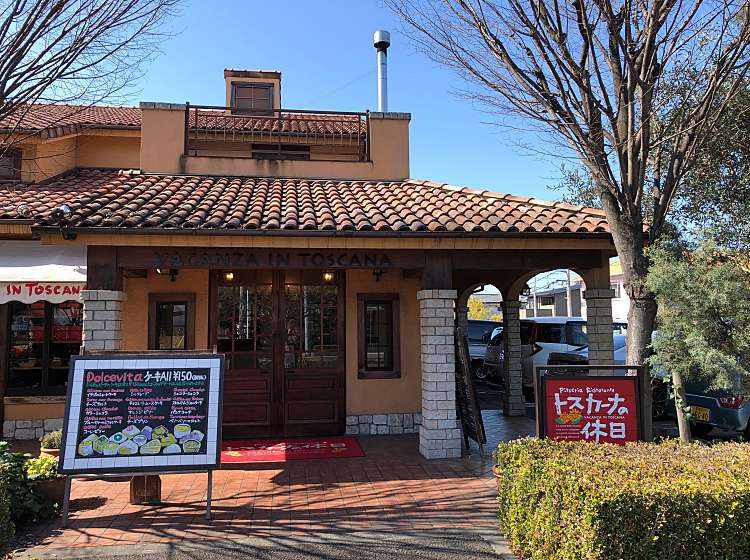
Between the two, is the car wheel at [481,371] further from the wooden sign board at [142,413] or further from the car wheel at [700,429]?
the wooden sign board at [142,413]

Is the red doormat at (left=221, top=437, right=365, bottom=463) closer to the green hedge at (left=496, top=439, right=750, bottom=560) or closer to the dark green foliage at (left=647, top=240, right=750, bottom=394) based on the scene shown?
the green hedge at (left=496, top=439, right=750, bottom=560)

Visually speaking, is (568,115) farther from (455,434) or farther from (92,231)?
(92,231)

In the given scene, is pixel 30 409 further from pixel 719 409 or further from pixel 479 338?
pixel 479 338

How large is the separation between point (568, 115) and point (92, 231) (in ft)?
20.5

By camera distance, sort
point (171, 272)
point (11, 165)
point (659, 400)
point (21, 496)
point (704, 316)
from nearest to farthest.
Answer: point (704, 316) → point (21, 496) → point (171, 272) → point (11, 165) → point (659, 400)

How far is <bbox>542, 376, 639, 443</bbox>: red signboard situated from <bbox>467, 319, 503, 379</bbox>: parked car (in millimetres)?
12803

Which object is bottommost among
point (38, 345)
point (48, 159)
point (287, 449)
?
point (287, 449)

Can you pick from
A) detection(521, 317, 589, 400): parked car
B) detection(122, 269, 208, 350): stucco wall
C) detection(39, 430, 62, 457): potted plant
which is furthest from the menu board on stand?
detection(521, 317, 589, 400): parked car

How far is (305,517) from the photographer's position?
17.9 ft

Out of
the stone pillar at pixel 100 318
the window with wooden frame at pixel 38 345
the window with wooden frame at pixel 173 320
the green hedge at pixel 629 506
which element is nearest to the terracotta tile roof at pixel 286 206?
the stone pillar at pixel 100 318

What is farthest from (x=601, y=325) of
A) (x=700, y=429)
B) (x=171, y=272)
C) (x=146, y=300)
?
(x=146, y=300)

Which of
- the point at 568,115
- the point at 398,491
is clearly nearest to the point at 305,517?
the point at 398,491

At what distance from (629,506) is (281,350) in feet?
22.0

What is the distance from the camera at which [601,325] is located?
845cm
